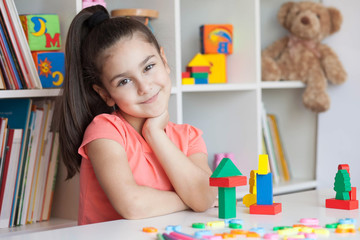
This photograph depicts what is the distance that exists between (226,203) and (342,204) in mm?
247

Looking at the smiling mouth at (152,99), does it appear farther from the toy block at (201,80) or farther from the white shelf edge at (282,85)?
the white shelf edge at (282,85)

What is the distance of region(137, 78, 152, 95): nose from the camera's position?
4.21 ft

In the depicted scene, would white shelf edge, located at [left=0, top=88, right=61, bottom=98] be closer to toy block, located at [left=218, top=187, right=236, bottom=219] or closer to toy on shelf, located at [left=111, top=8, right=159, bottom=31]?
toy on shelf, located at [left=111, top=8, right=159, bottom=31]

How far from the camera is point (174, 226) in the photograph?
952mm

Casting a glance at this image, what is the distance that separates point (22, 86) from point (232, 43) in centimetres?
86

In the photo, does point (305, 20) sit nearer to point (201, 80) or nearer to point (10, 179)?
point (201, 80)

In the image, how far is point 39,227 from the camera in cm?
159

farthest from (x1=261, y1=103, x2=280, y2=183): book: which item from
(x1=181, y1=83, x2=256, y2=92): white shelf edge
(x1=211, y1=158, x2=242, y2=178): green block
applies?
(x1=211, y1=158, x2=242, y2=178): green block

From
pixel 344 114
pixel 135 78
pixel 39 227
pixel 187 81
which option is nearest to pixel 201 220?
pixel 135 78

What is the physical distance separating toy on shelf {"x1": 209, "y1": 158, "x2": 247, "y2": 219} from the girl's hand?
0.96 ft

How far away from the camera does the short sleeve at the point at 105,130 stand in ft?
4.08

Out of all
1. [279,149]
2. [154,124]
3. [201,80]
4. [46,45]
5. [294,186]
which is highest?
[46,45]

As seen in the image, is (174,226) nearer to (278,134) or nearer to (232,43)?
(232,43)

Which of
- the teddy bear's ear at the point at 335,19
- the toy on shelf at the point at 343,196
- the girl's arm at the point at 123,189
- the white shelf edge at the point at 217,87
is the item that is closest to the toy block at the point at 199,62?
the white shelf edge at the point at 217,87
